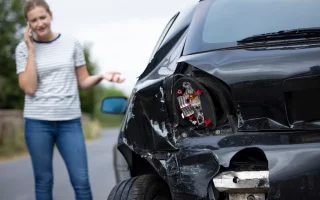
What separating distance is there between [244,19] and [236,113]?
2.08 feet

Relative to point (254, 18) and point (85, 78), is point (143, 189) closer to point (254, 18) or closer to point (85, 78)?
point (254, 18)

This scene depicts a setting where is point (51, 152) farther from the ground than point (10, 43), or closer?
farther from the ground

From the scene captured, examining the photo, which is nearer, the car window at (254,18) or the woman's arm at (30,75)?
the car window at (254,18)

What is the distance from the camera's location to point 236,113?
10.6 ft

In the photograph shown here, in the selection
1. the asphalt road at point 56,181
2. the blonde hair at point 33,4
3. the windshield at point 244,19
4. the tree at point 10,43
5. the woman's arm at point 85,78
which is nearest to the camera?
the windshield at point 244,19

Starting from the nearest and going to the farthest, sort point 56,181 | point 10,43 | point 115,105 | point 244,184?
point 244,184
point 115,105
point 56,181
point 10,43

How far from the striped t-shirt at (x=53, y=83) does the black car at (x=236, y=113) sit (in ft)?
4.24

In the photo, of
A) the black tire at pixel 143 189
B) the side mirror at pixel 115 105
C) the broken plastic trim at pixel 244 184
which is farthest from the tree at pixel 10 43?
the broken plastic trim at pixel 244 184

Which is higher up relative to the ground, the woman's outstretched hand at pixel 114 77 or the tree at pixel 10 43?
the woman's outstretched hand at pixel 114 77

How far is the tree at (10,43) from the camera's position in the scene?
108 feet

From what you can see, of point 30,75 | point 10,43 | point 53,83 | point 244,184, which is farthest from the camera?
point 10,43

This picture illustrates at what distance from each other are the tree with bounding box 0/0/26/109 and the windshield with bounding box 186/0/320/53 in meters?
29.7

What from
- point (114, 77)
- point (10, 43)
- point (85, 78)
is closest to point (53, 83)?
point (85, 78)

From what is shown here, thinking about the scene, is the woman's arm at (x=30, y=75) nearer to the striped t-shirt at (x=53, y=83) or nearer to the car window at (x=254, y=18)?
the striped t-shirt at (x=53, y=83)
